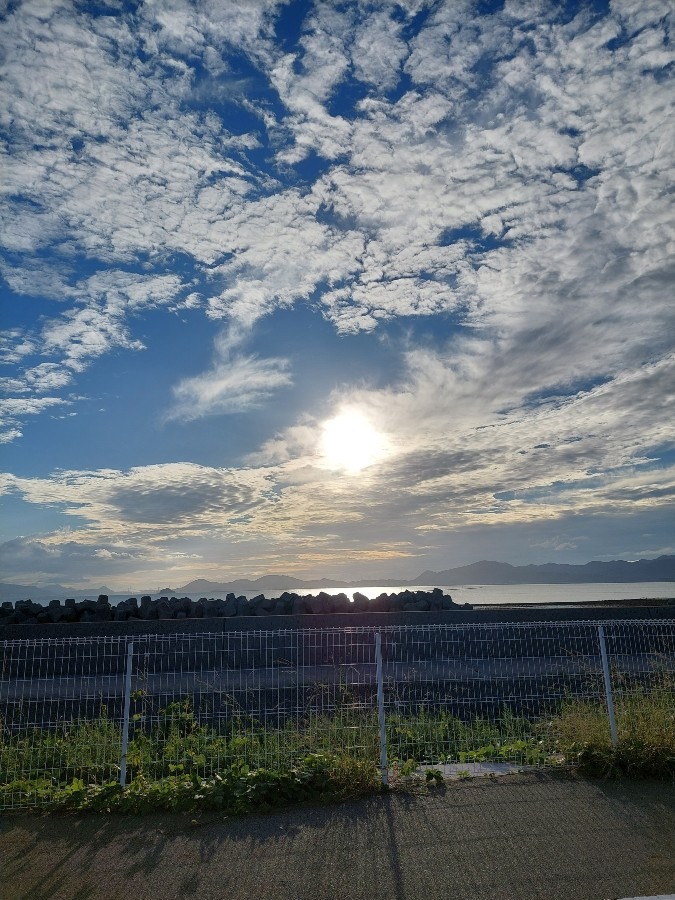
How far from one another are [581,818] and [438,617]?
29.3 feet

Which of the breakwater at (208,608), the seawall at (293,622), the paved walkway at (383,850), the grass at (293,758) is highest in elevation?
the breakwater at (208,608)

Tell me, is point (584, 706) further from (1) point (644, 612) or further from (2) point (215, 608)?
(2) point (215, 608)

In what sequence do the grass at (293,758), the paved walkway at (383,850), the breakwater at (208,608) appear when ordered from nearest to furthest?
the paved walkway at (383,850)
the grass at (293,758)
the breakwater at (208,608)

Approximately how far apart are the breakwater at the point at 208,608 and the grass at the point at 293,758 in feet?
28.3

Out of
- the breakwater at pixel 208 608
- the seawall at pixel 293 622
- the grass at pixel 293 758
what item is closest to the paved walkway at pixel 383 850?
the grass at pixel 293 758

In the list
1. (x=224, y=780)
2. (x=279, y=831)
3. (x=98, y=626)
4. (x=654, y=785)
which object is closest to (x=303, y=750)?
(x=224, y=780)

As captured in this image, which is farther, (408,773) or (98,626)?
(98,626)

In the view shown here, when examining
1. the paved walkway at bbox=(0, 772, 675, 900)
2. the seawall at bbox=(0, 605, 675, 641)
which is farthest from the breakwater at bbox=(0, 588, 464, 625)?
the paved walkway at bbox=(0, 772, 675, 900)

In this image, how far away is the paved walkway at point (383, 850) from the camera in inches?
186

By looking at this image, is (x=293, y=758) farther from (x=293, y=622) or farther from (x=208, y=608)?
(x=208, y=608)

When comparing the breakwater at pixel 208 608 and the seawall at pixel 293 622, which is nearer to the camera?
the seawall at pixel 293 622

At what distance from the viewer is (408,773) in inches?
266

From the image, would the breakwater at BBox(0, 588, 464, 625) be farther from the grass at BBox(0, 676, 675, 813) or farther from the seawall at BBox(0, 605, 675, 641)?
the grass at BBox(0, 676, 675, 813)

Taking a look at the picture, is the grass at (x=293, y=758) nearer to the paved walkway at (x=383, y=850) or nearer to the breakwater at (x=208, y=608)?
the paved walkway at (x=383, y=850)
